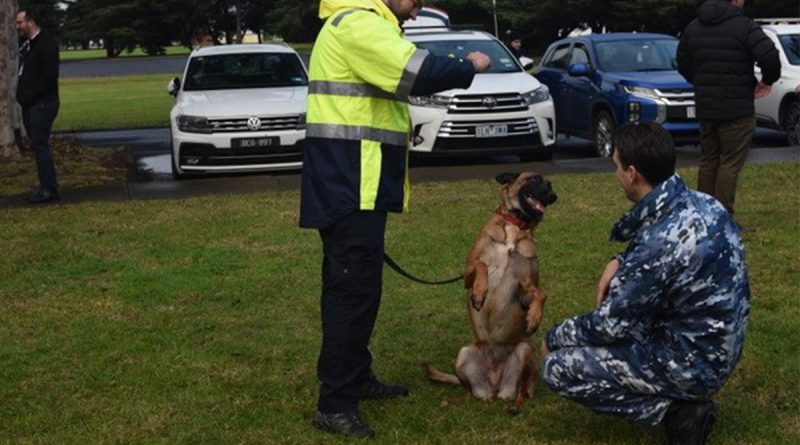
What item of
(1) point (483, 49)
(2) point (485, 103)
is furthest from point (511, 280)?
(1) point (483, 49)

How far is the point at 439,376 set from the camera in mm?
5805

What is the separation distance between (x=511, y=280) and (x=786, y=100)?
11.6 m

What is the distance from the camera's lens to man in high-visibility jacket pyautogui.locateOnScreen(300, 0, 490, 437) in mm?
4789

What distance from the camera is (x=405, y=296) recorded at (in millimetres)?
7707

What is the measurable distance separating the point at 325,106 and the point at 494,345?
133cm

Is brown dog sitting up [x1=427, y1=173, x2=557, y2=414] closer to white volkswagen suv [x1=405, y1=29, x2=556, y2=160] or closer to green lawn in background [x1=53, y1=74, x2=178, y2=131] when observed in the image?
white volkswagen suv [x1=405, y1=29, x2=556, y2=160]

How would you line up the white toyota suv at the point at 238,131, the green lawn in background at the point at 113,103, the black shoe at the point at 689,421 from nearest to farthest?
the black shoe at the point at 689,421 < the white toyota suv at the point at 238,131 < the green lawn in background at the point at 113,103

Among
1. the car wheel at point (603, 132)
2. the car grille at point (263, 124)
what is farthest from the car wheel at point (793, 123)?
the car grille at point (263, 124)

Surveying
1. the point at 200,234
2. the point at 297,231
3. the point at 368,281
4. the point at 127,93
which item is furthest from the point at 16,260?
the point at 127,93

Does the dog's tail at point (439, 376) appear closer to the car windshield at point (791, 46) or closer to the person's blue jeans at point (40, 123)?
the person's blue jeans at point (40, 123)

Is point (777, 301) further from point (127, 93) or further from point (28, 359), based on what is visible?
point (127, 93)

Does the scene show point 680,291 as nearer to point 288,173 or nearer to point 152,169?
point 288,173

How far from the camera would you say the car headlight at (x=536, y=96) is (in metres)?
14.5

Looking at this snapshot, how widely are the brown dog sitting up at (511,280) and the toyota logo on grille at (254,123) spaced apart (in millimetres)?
8706
